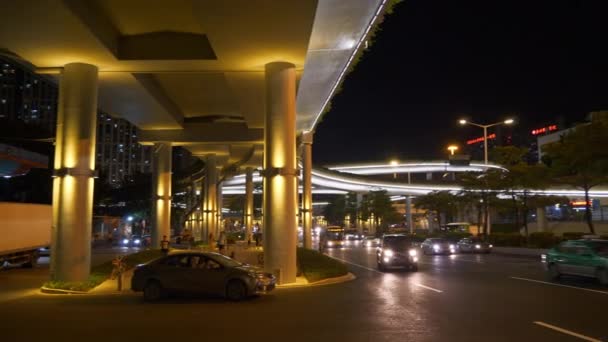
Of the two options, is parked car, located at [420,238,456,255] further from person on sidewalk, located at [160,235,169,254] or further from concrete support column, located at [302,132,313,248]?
person on sidewalk, located at [160,235,169,254]

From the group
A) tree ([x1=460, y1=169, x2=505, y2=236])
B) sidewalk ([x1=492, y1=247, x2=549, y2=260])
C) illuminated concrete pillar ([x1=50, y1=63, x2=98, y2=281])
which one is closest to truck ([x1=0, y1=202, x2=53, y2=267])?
illuminated concrete pillar ([x1=50, y1=63, x2=98, y2=281])

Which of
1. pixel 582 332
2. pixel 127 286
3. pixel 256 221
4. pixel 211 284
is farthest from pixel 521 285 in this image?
pixel 256 221

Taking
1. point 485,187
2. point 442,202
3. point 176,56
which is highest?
point 176,56

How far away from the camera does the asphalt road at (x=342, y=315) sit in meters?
11.1

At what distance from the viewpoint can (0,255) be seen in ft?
86.6

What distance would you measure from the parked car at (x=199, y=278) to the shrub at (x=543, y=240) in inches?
1287

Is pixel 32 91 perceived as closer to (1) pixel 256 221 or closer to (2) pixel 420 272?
(1) pixel 256 221

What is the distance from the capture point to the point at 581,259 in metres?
20.0

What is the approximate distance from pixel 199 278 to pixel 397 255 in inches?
507

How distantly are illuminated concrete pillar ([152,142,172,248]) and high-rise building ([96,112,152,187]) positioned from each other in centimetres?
12871

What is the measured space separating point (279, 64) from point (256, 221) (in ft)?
420

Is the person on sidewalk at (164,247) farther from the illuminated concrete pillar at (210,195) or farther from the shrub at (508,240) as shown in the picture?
the shrub at (508,240)

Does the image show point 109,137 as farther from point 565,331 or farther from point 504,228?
point 565,331

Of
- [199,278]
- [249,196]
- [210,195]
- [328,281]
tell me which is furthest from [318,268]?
[249,196]
